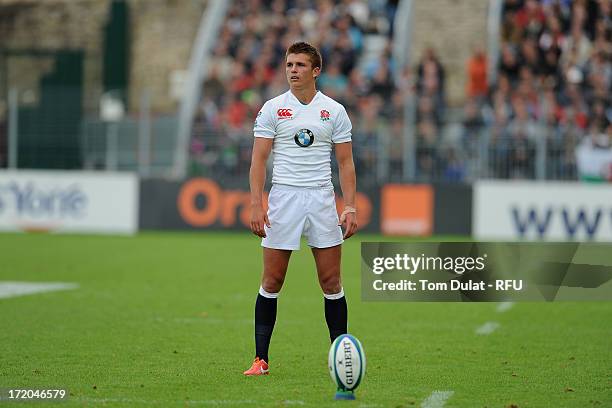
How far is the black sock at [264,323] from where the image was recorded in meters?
8.52

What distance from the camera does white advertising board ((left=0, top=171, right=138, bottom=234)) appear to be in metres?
25.7

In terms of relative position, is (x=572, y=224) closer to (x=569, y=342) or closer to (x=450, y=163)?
(x=450, y=163)

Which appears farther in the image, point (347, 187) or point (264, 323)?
point (264, 323)

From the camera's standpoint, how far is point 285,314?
41.7 feet

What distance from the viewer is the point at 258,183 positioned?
825cm

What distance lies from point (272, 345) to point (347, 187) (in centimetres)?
241

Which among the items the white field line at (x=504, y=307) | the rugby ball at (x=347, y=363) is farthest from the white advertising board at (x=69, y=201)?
the rugby ball at (x=347, y=363)

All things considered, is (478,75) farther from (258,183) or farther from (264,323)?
(258,183)

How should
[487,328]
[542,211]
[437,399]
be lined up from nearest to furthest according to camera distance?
[437,399] → [487,328] → [542,211]

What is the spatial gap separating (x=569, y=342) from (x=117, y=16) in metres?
26.8

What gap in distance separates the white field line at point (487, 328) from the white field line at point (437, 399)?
11.8ft

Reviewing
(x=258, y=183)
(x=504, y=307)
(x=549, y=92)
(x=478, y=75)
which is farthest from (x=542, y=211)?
(x=258, y=183)

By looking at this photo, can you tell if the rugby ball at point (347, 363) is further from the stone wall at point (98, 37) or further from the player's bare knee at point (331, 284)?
the stone wall at point (98, 37)

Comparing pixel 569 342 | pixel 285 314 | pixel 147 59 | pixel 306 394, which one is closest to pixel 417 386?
pixel 306 394
